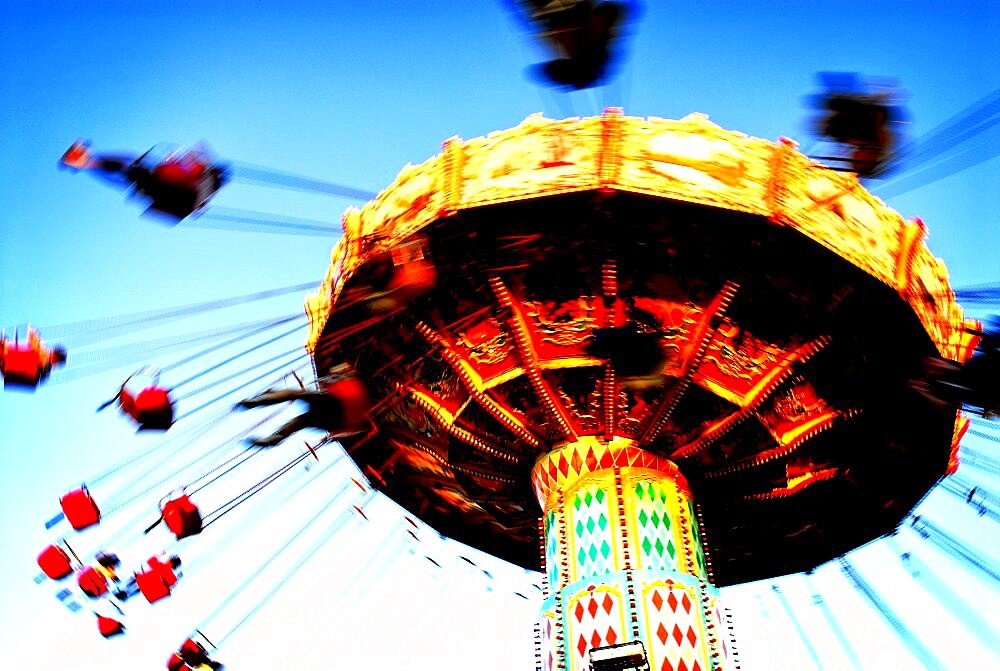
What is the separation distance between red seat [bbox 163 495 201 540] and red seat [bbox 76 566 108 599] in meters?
0.78

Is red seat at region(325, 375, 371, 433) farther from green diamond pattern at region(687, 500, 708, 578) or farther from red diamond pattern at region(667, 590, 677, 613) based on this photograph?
green diamond pattern at region(687, 500, 708, 578)

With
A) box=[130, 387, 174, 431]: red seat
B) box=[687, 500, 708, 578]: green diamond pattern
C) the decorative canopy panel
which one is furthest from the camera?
box=[687, 500, 708, 578]: green diamond pattern

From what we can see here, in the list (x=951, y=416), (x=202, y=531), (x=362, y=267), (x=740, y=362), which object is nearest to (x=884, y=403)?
(x=951, y=416)

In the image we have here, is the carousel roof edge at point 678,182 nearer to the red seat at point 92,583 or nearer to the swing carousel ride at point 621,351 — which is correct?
the swing carousel ride at point 621,351

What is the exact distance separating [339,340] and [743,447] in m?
3.52

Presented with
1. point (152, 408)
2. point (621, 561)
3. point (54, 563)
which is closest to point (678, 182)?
point (621, 561)

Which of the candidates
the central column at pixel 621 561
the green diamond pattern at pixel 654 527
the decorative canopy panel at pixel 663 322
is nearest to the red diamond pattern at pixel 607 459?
the central column at pixel 621 561

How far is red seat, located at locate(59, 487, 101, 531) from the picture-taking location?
22.7 ft

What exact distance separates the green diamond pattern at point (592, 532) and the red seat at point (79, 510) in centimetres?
364

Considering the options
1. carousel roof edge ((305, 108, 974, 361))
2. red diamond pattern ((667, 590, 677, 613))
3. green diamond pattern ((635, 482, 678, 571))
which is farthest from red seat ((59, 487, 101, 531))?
red diamond pattern ((667, 590, 677, 613))

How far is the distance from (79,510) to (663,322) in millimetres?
4601

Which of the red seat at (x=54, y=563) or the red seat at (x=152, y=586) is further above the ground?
the red seat at (x=152, y=586)

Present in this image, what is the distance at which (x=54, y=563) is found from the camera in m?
7.25

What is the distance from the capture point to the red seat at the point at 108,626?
7738 millimetres
